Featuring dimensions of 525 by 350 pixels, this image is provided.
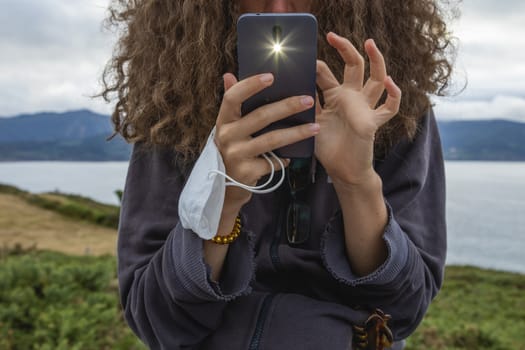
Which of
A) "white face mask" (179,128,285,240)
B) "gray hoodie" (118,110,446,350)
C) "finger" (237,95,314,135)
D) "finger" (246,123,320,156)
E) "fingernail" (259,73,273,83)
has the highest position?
"fingernail" (259,73,273,83)

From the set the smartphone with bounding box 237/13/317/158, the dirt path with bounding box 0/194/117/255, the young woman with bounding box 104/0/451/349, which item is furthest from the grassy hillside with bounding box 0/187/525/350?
the dirt path with bounding box 0/194/117/255

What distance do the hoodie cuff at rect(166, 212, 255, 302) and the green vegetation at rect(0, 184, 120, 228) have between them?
79.0 feet

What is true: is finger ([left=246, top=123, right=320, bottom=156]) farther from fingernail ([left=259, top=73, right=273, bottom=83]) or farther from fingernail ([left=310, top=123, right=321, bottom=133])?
fingernail ([left=259, top=73, right=273, bottom=83])

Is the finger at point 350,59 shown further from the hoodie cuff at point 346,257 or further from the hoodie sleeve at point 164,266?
the hoodie sleeve at point 164,266

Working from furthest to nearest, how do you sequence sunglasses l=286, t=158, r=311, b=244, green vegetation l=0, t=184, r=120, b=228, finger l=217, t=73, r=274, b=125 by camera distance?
green vegetation l=0, t=184, r=120, b=228, sunglasses l=286, t=158, r=311, b=244, finger l=217, t=73, r=274, b=125

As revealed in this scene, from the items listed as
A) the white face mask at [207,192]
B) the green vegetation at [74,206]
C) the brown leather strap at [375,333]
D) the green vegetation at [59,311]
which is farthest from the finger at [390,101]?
the green vegetation at [74,206]

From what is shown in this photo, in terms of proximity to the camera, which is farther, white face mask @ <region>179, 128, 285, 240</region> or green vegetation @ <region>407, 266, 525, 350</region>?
green vegetation @ <region>407, 266, 525, 350</region>

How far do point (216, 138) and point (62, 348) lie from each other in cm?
320

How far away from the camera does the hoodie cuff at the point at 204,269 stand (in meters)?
1.29

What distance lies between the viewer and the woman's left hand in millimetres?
1187

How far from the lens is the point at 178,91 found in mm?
1557

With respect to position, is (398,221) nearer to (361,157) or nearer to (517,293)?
(361,157)

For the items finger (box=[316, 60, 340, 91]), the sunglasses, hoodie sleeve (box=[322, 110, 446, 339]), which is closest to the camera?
finger (box=[316, 60, 340, 91])

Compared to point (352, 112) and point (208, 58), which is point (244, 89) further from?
point (208, 58)
